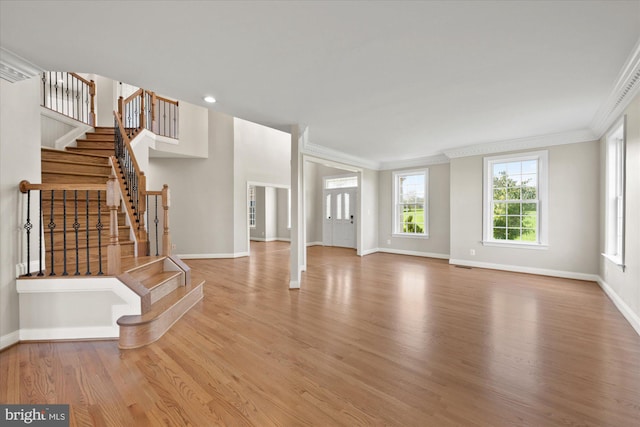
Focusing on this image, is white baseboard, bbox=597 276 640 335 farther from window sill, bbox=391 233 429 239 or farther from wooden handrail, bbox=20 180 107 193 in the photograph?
wooden handrail, bbox=20 180 107 193

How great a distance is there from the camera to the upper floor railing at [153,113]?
19.2ft

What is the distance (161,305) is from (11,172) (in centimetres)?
179

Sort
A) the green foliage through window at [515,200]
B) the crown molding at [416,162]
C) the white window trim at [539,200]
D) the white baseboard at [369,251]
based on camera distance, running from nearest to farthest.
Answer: the white window trim at [539,200] → the green foliage through window at [515,200] → the crown molding at [416,162] → the white baseboard at [369,251]

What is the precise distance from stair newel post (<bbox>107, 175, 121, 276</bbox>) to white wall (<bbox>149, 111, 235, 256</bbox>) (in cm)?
413

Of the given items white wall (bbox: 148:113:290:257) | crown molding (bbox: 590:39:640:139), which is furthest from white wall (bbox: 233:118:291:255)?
crown molding (bbox: 590:39:640:139)

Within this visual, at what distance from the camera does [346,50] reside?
7.38 ft

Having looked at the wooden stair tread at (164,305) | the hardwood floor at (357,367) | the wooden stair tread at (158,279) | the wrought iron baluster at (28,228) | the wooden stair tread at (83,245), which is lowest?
the hardwood floor at (357,367)

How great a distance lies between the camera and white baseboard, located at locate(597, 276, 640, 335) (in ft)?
8.78

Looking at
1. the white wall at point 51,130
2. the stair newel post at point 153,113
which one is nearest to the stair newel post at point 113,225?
the white wall at point 51,130

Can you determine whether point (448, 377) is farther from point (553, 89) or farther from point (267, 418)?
point (553, 89)

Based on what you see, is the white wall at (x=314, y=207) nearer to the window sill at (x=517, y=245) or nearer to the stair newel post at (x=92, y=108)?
the window sill at (x=517, y=245)

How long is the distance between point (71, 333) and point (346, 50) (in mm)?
3539

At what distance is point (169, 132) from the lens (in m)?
→ 6.20

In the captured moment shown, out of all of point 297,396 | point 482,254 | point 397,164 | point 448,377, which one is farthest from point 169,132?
point 482,254
